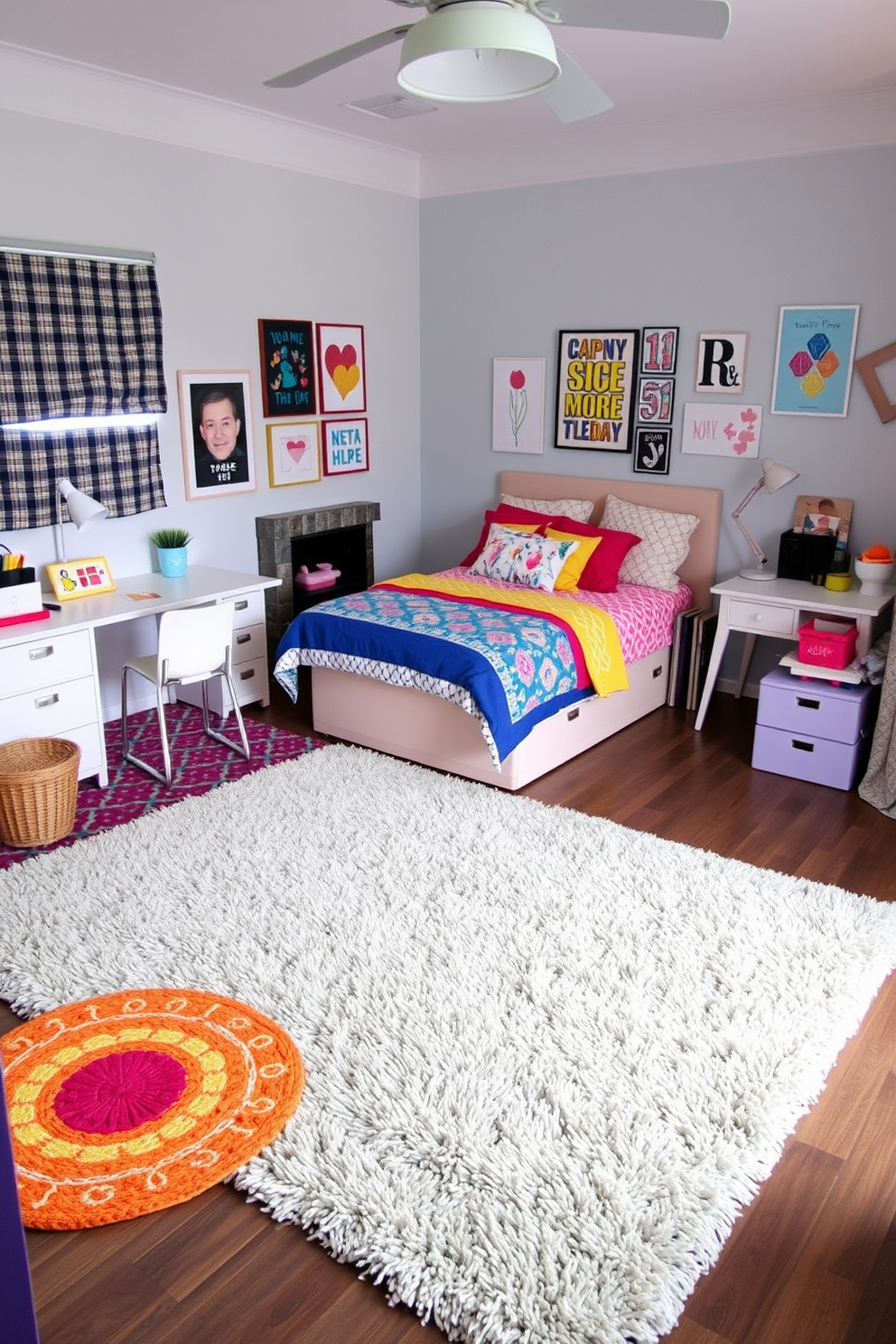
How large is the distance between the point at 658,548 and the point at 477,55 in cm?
287

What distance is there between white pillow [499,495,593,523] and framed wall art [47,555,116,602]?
220 centimetres

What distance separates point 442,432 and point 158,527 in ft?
6.54

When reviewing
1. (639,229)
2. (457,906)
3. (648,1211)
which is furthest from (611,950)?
(639,229)

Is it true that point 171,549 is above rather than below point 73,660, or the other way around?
above

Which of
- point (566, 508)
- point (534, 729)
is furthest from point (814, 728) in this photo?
point (566, 508)

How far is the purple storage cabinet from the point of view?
12.9 ft

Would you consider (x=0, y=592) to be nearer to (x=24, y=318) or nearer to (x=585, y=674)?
(x=24, y=318)

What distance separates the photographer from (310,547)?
5461 millimetres

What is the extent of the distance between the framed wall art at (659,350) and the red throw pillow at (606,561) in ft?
2.77

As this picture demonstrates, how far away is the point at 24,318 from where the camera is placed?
388 centimetres

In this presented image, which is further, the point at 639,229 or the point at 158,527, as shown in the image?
the point at 639,229

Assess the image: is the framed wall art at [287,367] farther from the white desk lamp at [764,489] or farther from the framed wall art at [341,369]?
the white desk lamp at [764,489]

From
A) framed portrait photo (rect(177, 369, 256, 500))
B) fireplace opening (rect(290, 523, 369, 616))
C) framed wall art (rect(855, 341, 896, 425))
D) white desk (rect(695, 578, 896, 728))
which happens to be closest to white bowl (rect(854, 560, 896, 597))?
white desk (rect(695, 578, 896, 728))

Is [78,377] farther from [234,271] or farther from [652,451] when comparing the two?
[652,451]
